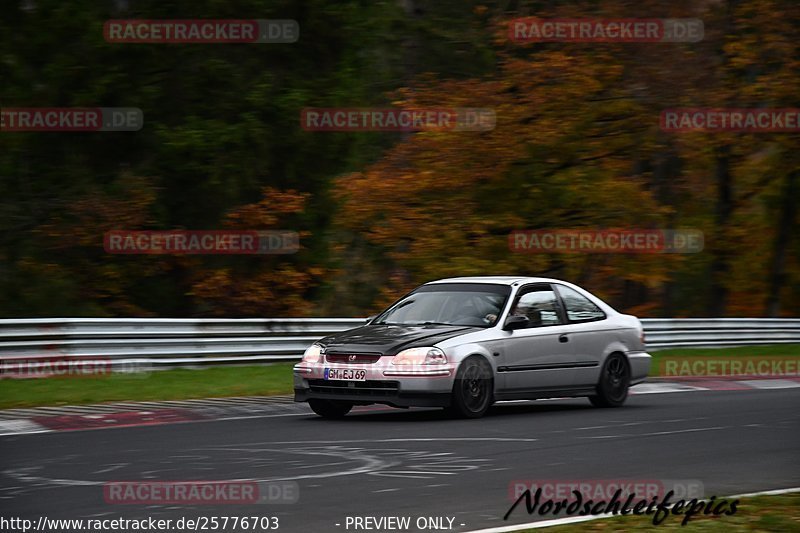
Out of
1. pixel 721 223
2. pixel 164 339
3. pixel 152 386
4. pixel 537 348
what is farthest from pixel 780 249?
pixel 537 348

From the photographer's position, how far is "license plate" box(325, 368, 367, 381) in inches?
529

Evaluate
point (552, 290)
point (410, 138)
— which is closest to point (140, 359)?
point (552, 290)

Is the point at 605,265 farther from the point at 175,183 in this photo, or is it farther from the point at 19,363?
the point at 19,363

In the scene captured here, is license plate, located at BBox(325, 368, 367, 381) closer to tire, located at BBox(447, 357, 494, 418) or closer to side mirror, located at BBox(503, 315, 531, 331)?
tire, located at BBox(447, 357, 494, 418)

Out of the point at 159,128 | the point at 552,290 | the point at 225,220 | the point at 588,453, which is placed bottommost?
the point at 588,453

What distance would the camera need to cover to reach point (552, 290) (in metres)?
15.5

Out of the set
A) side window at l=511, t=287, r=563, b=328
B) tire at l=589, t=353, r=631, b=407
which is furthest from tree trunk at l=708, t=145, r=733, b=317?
side window at l=511, t=287, r=563, b=328

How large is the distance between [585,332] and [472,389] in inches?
84.4

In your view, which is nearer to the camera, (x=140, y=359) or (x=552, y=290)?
(x=552, y=290)

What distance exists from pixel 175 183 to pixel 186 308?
324 centimetres

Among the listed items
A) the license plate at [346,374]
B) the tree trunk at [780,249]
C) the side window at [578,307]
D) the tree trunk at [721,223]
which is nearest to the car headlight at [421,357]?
the license plate at [346,374]

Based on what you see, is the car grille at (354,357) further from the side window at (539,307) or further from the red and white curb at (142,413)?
the side window at (539,307)

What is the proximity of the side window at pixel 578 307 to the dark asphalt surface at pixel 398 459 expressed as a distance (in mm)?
1215

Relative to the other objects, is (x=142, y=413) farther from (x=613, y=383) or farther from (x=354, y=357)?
(x=613, y=383)
